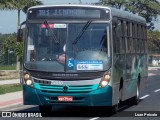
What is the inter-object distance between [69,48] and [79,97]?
4.49 feet

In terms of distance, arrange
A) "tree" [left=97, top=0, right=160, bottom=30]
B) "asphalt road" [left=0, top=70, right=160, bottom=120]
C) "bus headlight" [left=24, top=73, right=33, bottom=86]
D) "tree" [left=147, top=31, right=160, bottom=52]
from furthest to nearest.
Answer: "tree" [left=147, top=31, right=160, bottom=52] → "tree" [left=97, top=0, right=160, bottom=30] → "asphalt road" [left=0, top=70, right=160, bottom=120] → "bus headlight" [left=24, top=73, right=33, bottom=86]

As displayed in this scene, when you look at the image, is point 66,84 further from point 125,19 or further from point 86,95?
point 125,19

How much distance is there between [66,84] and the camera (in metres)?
16.2

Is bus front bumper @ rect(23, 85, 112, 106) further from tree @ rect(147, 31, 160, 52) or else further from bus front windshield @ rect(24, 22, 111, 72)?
tree @ rect(147, 31, 160, 52)

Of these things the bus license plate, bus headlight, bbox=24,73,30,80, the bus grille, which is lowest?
the bus license plate

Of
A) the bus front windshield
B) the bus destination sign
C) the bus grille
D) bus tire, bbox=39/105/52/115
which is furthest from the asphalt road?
the bus destination sign

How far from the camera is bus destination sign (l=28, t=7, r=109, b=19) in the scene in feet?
54.9

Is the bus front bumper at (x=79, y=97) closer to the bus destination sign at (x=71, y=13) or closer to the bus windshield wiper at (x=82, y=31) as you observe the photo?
the bus windshield wiper at (x=82, y=31)

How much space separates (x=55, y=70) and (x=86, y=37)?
1262 millimetres

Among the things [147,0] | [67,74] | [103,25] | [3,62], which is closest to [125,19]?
[103,25]

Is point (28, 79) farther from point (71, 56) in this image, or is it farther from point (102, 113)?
point (102, 113)

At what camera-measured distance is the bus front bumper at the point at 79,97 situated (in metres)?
16.1

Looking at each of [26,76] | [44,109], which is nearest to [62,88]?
[26,76]

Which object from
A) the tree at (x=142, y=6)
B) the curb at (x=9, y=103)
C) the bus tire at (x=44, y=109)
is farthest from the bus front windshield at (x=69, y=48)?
the tree at (x=142, y=6)
